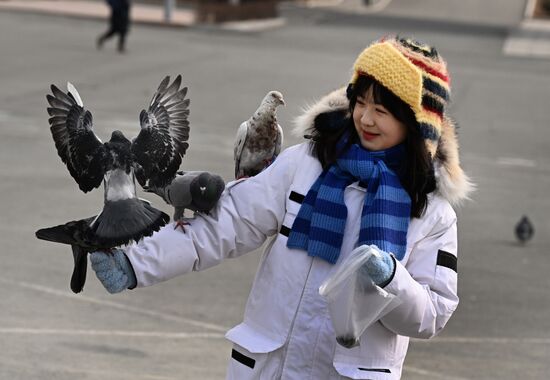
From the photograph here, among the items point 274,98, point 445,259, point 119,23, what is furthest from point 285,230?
point 119,23

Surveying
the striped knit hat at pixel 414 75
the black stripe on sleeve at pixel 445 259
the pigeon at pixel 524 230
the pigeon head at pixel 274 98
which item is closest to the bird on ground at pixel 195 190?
the striped knit hat at pixel 414 75

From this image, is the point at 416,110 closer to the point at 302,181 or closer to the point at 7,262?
the point at 302,181

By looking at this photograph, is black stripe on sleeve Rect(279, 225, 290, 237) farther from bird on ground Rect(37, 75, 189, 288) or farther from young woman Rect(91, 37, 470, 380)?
bird on ground Rect(37, 75, 189, 288)

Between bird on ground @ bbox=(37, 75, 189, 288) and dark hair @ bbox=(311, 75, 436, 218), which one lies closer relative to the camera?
bird on ground @ bbox=(37, 75, 189, 288)

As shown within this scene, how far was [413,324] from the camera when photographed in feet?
12.3

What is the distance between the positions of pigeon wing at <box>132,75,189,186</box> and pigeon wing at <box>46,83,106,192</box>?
120 mm

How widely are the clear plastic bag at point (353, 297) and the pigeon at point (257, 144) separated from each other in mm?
985

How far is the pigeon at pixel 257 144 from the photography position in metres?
4.48

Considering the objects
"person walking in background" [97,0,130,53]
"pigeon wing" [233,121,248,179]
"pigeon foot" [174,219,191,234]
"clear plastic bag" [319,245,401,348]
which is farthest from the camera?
"person walking in background" [97,0,130,53]

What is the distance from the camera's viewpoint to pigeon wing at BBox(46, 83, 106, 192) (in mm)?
3759

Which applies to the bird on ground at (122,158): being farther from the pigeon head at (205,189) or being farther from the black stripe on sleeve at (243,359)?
the black stripe on sleeve at (243,359)

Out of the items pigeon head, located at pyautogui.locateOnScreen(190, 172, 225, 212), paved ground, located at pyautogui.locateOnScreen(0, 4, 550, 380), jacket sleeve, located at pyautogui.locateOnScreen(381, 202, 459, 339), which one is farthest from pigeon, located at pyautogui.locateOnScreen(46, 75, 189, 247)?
paved ground, located at pyautogui.locateOnScreen(0, 4, 550, 380)

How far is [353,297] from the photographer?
3.52 m

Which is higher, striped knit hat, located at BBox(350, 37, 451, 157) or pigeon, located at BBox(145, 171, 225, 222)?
striped knit hat, located at BBox(350, 37, 451, 157)
